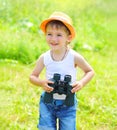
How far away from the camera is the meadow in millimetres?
6141

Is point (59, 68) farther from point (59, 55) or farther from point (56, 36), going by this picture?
point (56, 36)

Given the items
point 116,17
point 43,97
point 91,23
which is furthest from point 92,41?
point 43,97

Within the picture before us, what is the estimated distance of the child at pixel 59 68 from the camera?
4.35 metres

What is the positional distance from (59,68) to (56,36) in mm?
304

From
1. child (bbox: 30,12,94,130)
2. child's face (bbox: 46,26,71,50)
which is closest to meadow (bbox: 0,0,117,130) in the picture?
child (bbox: 30,12,94,130)

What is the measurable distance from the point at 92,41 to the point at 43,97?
600cm

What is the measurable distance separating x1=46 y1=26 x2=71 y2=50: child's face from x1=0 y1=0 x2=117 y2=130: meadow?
1646 mm

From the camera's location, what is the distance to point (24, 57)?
847 cm

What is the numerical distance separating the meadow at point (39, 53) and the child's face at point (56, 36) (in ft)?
5.40

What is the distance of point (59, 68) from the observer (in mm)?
4434

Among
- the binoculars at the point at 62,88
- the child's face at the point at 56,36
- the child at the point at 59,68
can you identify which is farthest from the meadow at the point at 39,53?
the child's face at the point at 56,36

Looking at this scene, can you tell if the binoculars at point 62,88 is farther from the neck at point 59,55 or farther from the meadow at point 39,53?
the meadow at point 39,53

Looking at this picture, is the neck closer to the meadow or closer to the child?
the child

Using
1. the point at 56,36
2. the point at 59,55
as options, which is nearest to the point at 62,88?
the point at 59,55
